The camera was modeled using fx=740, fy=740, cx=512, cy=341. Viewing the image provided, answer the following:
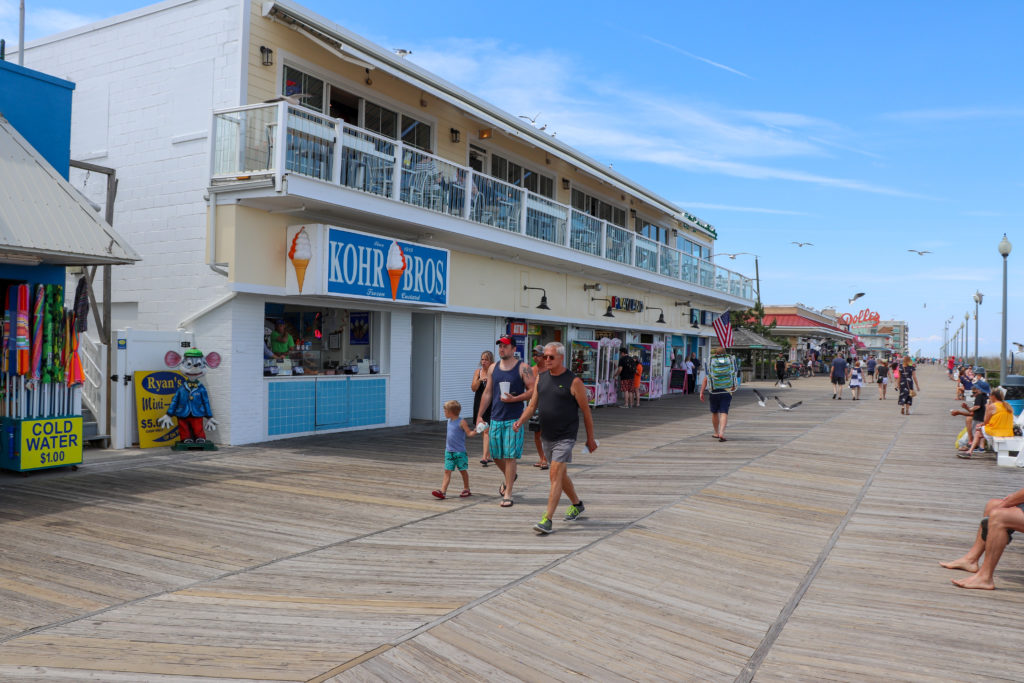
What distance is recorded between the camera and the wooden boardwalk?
159 inches

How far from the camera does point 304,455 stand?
11.4 metres

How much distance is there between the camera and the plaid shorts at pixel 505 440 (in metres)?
7.99

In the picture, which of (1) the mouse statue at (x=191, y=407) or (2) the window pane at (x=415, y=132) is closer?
(1) the mouse statue at (x=191, y=407)

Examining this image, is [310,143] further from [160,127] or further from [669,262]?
[669,262]

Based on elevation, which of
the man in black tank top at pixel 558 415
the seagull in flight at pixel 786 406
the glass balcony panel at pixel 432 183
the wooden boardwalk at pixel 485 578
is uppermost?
the glass balcony panel at pixel 432 183

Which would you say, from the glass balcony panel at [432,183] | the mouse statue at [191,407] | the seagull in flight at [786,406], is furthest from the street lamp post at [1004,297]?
the mouse statue at [191,407]

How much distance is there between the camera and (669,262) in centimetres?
2705

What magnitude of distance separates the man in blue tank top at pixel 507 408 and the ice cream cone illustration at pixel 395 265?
541 centimetres

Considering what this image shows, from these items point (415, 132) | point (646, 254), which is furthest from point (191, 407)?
point (646, 254)

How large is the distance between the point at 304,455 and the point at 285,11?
290 inches

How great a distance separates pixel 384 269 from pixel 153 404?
443cm

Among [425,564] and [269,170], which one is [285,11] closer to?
[269,170]

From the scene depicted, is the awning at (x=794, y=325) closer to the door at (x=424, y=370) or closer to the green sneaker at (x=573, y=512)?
the door at (x=424, y=370)

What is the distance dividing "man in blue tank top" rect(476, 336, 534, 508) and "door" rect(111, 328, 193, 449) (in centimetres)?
612
